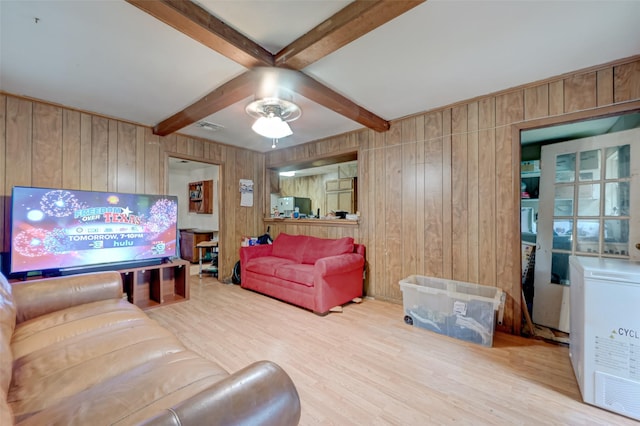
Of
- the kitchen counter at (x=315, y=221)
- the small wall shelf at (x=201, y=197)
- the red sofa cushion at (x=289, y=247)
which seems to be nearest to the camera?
the kitchen counter at (x=315, y=221)

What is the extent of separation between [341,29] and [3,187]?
3.58 metres

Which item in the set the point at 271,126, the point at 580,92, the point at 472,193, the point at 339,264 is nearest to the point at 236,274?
the point at 339,264

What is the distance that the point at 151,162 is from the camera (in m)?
3.64

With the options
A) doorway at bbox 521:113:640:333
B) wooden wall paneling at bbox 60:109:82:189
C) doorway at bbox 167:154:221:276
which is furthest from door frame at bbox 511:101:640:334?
doorway at bbox 167:154:221:276

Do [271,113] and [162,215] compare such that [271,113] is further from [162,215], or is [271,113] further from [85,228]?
[85,228]

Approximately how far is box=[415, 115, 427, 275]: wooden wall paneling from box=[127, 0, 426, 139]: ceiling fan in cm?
112

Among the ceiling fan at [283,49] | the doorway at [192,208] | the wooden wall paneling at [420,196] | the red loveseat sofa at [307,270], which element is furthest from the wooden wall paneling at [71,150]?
the wooden wall paneling at [420,196]

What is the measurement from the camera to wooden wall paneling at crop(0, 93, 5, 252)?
261 centimetres

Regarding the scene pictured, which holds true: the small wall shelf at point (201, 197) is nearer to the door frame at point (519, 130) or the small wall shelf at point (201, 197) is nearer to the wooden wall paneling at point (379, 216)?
the wooden wall paneling at point (379, 216)

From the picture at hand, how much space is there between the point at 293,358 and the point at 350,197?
4393 mm

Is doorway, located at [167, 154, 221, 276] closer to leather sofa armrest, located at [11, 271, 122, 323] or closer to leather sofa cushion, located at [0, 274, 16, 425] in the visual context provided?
leather sofa armrest, located at [11, 271, 122, 323]

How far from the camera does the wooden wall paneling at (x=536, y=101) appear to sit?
2363 mm

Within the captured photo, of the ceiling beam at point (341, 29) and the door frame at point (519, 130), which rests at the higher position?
the ceiling beam at point (341, 29)

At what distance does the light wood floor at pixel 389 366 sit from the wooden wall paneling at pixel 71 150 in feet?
5.89
